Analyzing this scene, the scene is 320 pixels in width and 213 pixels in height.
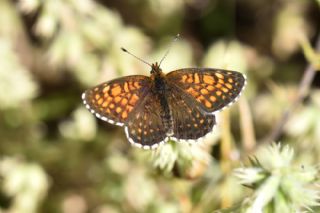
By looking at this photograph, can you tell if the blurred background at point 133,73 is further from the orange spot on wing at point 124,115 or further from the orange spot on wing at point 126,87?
the orange spot on wing at point 126,87

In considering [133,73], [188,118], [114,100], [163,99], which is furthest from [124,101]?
[133,73]

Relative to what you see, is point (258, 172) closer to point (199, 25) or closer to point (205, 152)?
point (205, 152)

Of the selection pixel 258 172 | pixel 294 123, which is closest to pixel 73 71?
pixel 294 123

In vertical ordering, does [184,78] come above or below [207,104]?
above

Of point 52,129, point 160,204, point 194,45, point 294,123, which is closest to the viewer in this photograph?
point 160,204

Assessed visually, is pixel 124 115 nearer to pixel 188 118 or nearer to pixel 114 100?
pixel 114 100

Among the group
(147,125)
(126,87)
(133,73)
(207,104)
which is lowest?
(147,125)

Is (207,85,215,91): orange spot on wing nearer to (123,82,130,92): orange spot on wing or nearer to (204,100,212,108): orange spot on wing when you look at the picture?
(204,100,212,108): orange spot on wing
